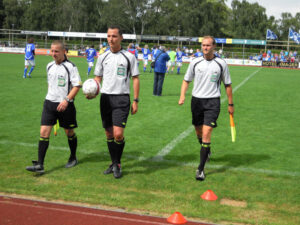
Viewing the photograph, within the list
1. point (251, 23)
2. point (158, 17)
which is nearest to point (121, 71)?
point (158, 17)

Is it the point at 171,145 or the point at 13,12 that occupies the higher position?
the point at 13,12

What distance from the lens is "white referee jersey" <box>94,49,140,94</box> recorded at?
521 cm

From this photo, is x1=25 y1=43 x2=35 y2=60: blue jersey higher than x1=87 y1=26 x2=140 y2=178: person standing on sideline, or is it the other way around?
x1=25 y1=43 x2=35 y2=60: blue jersey

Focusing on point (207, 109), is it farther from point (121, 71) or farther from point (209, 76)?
point (121, 71)

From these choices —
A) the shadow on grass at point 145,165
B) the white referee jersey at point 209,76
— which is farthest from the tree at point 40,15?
the white referee jersey at point 209,76

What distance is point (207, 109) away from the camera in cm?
551

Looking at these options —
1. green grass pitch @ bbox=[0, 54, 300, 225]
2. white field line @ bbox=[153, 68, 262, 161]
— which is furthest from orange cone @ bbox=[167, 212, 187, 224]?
white field line @ bbox=[153, 68, 262, 161]

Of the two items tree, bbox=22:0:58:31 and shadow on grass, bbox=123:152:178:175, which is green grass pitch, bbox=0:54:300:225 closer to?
shadow on grass, bbox=123:152:178:175

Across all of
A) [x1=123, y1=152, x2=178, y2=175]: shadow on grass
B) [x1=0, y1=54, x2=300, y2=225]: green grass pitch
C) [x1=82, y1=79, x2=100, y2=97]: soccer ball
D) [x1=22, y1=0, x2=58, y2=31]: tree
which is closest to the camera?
[x1=0, y1=54, x2=300, y2=225]: green grass pitch

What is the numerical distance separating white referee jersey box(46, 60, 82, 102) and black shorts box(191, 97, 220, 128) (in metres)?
1.76

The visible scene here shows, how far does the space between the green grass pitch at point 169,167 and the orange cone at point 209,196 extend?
0.07 m

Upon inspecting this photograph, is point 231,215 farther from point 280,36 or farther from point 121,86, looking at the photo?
point 280,36

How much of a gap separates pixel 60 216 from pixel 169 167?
7.44ft

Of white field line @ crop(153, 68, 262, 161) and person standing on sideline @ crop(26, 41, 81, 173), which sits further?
white field line @ crop(153, 68, 262, 161)
